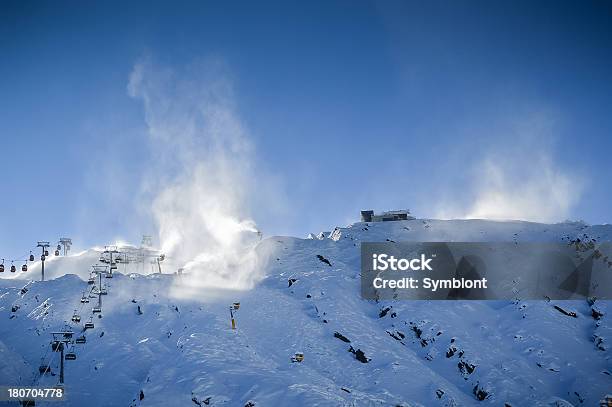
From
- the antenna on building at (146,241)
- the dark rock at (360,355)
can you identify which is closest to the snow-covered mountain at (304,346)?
the dark rock at (360,355)

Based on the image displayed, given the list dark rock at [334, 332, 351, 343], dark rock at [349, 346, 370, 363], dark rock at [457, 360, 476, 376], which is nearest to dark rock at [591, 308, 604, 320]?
dark rock at [457, 360, 476, 376]

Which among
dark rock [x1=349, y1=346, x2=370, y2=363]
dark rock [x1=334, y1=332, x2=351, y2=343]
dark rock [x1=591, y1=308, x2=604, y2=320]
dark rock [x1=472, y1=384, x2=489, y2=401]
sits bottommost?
dark rock [x1=472, y1=384, x2=489, y2=401]

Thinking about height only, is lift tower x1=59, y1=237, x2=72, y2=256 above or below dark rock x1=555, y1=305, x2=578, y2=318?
above

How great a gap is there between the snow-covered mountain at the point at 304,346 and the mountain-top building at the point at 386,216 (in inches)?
1367

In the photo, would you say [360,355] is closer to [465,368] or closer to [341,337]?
[341,337]

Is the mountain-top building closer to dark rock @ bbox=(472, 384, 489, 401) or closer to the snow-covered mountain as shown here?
the snow-covered mountain

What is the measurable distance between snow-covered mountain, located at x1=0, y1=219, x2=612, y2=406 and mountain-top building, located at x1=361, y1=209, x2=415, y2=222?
114ft

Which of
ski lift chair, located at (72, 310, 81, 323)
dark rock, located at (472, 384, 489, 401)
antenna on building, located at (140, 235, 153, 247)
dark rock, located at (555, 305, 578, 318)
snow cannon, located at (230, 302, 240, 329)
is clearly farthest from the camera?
antenna on building, located at (140, 235, 153, 247)

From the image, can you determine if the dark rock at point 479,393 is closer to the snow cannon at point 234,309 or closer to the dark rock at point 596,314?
the dark rock at point 596,314

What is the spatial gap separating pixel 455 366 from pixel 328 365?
13410 mm

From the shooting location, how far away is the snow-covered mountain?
3438 cm

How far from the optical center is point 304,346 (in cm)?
4353

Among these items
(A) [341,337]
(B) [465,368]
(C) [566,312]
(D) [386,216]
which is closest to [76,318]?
(A) [341,337]

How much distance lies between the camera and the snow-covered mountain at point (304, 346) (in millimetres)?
34375
